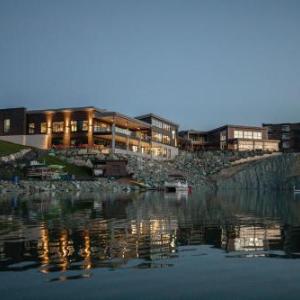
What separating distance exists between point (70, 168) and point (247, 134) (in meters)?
92.3

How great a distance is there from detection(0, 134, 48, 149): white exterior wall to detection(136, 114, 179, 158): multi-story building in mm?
33355

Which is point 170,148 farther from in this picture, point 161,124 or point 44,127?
point 44,127

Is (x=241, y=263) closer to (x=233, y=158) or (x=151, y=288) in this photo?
(x=151, y=288)

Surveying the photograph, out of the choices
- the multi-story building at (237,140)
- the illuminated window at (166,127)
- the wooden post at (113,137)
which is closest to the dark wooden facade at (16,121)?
the wooden post at (113,137)

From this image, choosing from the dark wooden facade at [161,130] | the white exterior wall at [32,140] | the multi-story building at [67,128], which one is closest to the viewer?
the multi-story building at [67,128]

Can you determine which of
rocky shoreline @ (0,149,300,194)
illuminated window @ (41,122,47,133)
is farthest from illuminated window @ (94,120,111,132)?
illuminated window @ (41,122,47,133)

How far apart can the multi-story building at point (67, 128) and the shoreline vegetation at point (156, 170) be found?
7077mm

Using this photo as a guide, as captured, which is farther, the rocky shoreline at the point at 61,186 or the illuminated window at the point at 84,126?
the illuminated window at the point at 84,126

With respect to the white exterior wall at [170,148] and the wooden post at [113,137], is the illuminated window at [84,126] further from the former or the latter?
the white exterior wall at [170,148]

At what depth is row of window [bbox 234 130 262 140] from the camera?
562 ft

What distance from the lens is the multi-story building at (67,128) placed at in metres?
114

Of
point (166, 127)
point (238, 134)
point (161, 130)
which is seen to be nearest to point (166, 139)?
point (161, 130)

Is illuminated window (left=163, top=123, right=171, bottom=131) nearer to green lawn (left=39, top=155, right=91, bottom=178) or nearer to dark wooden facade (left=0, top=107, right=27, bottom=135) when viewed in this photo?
dark wooden facade (left=0, top=107, right=27, bottom=135)

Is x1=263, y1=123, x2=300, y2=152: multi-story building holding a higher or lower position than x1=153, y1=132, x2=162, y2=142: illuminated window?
higher
